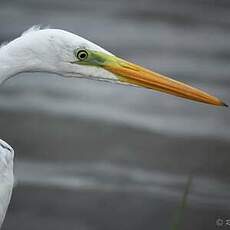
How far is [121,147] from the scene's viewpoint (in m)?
4.80

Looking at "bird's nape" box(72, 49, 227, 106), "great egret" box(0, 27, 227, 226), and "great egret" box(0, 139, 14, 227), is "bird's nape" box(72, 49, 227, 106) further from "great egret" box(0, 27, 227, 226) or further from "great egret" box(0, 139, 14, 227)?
"great egret" box(0, 139, 14, 227)

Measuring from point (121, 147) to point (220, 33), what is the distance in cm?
147

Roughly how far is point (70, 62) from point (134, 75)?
182mm

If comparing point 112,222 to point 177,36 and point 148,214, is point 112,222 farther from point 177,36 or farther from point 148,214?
point 177,36

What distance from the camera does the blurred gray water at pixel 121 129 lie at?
14.1 ft

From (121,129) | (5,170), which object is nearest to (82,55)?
(5,170)

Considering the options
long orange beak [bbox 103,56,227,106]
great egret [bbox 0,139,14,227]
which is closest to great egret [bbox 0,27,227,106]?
long orange beak [bbox 103,56,227,106]

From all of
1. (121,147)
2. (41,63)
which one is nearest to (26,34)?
(41,63)

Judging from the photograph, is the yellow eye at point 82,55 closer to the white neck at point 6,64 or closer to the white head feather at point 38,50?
the white head feather at point 38,50

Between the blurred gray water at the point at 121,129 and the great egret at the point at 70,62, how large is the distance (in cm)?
167

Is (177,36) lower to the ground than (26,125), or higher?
higher

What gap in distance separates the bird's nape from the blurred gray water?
1.66 m

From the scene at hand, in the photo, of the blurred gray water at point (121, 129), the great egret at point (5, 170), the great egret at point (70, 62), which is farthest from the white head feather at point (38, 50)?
the blurred gray water at point (121, 129)

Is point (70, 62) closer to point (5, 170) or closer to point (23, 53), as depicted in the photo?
point (23, 53)
